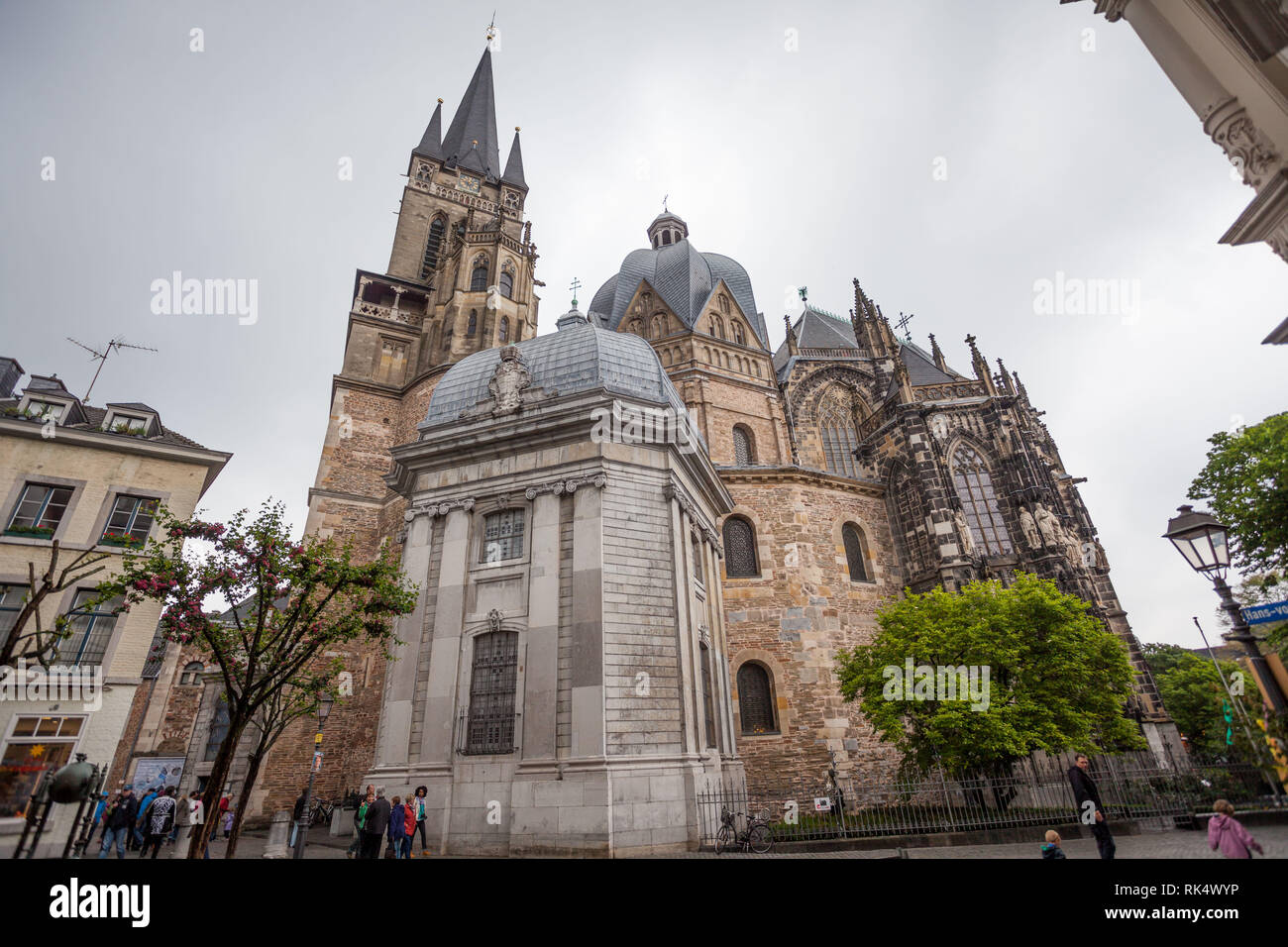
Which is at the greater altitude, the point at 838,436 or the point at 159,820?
the point at 838,436

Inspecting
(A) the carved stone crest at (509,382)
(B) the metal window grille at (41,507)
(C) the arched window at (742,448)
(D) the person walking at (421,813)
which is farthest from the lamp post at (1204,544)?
(B) the metal window grille at (41,507)

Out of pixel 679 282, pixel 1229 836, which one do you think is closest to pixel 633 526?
pixel 1229 836

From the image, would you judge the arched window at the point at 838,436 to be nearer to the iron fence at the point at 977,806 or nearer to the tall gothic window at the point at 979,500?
the tall gothic window at the point at 979,500

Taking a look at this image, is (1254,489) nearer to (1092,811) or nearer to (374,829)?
(1092,811)

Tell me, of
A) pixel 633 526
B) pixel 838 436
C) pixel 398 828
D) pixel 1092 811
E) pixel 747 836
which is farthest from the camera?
pixel 838 436

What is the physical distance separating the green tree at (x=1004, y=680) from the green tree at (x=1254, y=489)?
542 centimetres

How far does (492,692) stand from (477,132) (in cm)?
4823

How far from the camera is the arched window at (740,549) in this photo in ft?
73.0

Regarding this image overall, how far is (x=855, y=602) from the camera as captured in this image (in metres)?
22.5

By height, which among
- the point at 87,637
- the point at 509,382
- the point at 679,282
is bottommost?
the point at 87,637

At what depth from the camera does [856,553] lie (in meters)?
24.2

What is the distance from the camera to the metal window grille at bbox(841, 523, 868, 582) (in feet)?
77.9

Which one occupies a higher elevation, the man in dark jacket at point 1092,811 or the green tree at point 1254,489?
the green tree at point 1254,489
